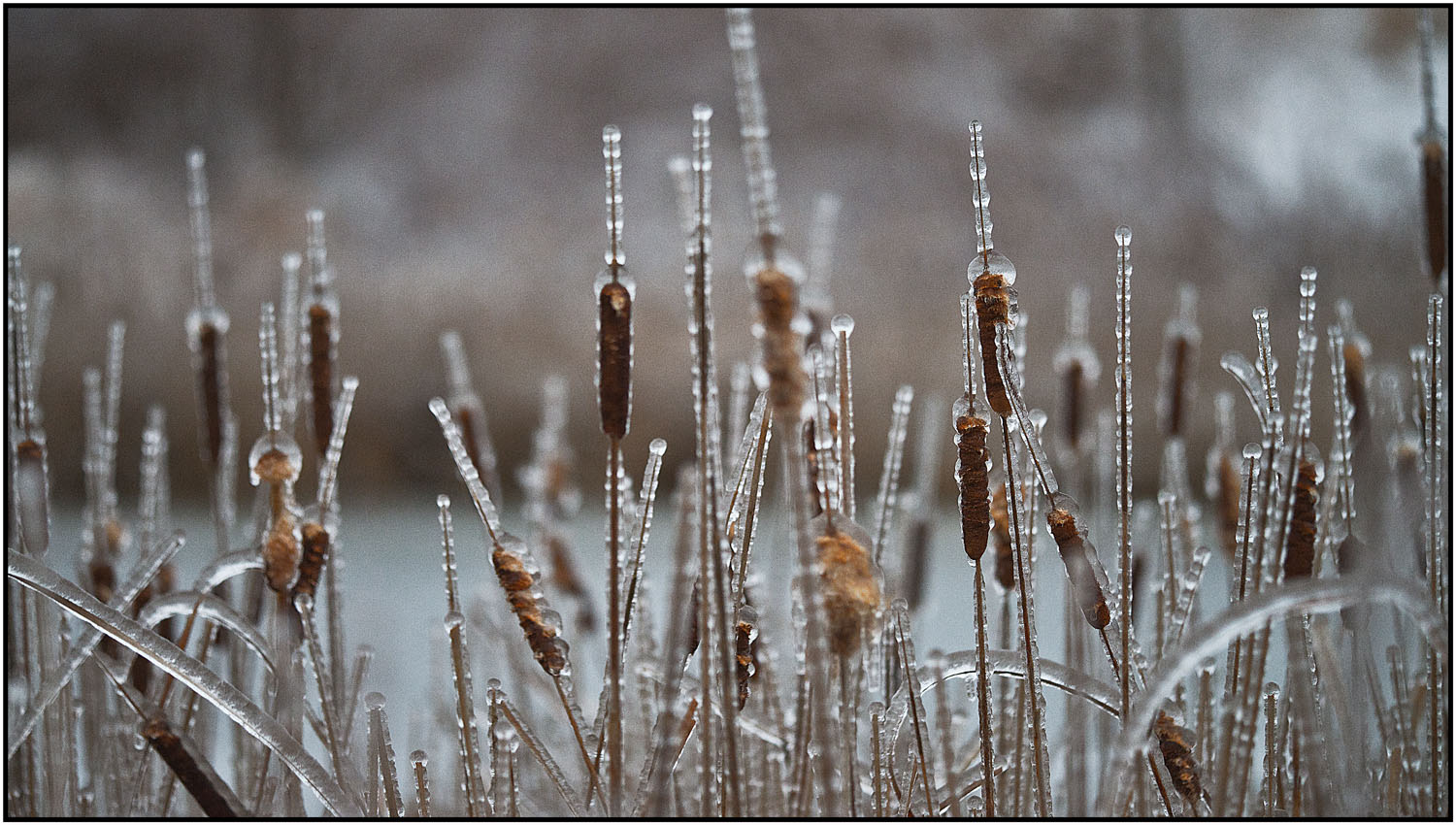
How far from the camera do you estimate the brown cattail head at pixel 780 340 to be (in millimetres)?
241

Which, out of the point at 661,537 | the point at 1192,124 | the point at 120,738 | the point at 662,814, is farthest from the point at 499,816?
the point at 1192,124

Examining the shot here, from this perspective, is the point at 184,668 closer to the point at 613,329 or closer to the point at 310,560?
the point at 310,560

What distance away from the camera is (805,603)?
245 mm

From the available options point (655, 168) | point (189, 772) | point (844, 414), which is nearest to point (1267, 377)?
point (844, 414)

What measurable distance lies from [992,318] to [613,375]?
4.5 inches

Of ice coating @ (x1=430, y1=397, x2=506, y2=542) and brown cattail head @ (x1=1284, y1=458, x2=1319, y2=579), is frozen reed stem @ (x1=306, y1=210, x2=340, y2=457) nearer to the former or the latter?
ice coating @ (x1=430, y1=397, x2=506, y2=542)

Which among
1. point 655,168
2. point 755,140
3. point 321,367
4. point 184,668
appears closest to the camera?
point 755,140

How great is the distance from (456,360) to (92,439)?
0.71 ft

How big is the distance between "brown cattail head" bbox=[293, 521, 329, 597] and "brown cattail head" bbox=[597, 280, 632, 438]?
6.1 inches

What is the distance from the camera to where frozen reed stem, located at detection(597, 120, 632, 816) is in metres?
0.28

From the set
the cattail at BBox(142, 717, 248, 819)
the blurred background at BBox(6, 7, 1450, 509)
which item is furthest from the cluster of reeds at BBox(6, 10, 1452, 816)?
the blurred background at BBox(6, 7, 1450, 509)

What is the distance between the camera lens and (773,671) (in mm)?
485

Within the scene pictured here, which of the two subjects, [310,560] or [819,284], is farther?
[819,284]

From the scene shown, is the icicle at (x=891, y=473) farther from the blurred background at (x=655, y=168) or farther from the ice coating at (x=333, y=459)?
the blurred background at (x=655, y=168)
